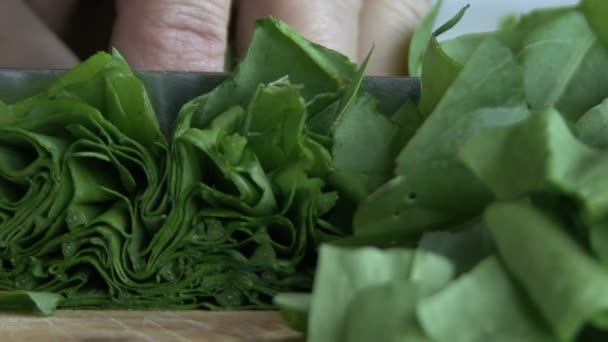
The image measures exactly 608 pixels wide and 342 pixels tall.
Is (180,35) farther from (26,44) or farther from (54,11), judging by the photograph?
(54,11)

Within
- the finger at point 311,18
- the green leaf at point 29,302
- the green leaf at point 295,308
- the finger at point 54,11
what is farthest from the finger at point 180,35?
the green leaf at point 295,308

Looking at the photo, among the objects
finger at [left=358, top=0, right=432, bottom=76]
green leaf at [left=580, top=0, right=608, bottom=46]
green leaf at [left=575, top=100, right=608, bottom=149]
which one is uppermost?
green leaf at [left=580, top=0, right=608, bottom=46]

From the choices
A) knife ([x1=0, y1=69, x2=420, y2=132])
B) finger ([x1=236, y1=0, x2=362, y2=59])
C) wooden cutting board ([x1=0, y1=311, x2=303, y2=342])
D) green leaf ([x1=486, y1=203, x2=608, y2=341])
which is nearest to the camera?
green leaf ([x1=486, y1=203, x2=608, y2=341])

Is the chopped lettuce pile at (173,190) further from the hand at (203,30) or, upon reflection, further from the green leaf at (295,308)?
the hand at (203,30)

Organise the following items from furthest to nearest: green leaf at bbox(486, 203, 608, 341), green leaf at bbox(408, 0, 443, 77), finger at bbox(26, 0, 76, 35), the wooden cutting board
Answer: finger at bbox(26, 0, 76, 35), green leaf at bbox(408, 0, 443, 77), the wooden cutting board, green leaf at bbox(486, 203, 608, 341)

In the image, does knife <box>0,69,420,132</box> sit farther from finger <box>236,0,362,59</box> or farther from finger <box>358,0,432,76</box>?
finger <box>236,0,362,59</box>

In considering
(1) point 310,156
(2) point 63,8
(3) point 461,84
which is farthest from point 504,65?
(2) point 63,8

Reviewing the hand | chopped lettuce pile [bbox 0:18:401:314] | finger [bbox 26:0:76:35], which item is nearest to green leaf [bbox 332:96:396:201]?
chopped lettuce pile [bbox 0:18:401:314]
